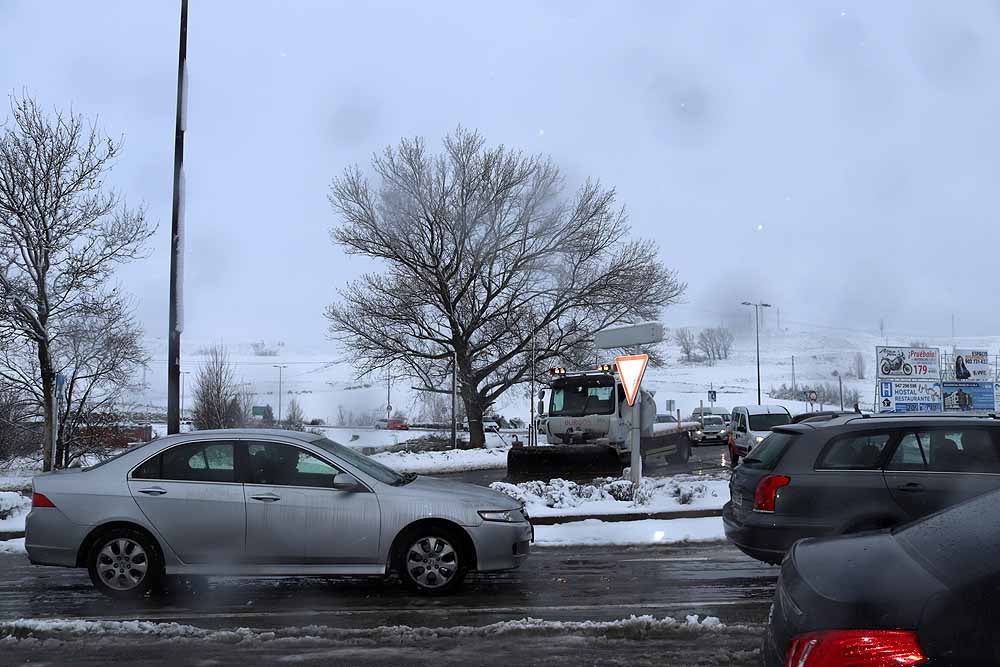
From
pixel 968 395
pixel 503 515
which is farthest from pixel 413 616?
pixel 968 395

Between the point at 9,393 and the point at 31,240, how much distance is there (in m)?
6.56

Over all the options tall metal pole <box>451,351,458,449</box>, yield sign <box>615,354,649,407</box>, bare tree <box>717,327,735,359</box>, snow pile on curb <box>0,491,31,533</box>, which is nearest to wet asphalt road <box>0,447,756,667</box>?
snow pile on curb <box>0,491,31,533</box>

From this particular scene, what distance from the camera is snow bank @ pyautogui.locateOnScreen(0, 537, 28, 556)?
977cm

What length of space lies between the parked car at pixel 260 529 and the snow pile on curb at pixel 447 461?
699 inches

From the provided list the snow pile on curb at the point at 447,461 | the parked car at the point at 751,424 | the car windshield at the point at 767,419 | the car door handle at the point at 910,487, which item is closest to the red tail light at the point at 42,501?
the car door handle at the point at 910,487

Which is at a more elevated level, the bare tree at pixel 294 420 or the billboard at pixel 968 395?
the billboard at pixel 968 395

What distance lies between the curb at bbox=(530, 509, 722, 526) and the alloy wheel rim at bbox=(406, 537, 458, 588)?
4022 mm

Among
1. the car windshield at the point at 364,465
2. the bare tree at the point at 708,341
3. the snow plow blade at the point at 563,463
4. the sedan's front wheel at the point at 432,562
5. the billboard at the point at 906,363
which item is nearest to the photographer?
the sedan's front wheel at the point at 432,562

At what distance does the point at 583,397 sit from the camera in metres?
19.3

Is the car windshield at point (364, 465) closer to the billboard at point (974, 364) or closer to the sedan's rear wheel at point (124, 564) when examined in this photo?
the sedan's rear wheel at point (124, 564)

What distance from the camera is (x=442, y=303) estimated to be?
31875 millimetres

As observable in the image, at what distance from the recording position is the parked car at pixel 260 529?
23.1 ft

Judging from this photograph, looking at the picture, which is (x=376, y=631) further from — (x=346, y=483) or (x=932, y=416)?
(x=932, y=416)

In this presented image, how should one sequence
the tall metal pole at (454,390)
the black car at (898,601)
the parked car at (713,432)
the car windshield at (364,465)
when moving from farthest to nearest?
the parked car at (713,432), the tall metal pole at (454,390), the car windshield at (364,465), the black car at (898,601)
